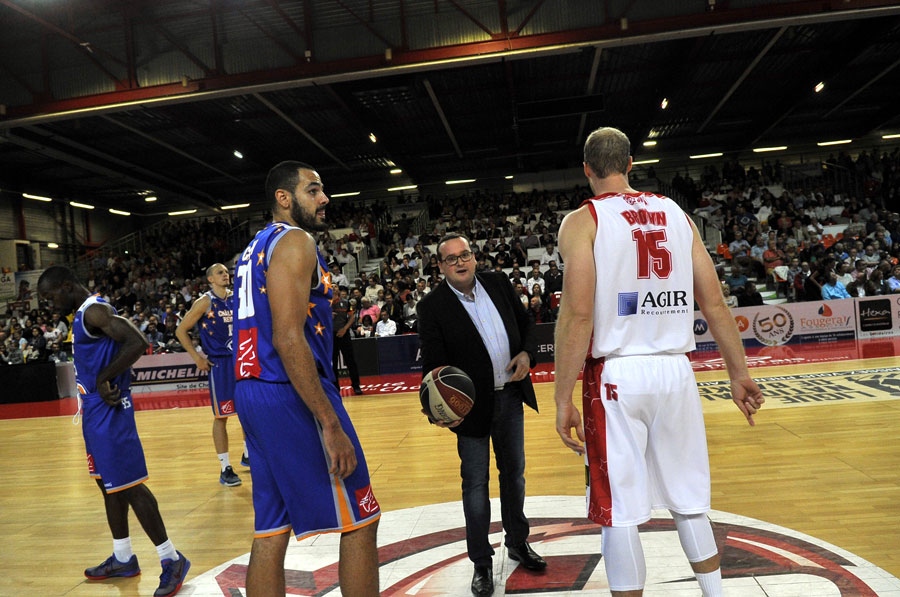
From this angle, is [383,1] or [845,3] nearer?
[845,3]

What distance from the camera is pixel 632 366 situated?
2.56 metres

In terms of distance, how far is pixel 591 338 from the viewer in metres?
2.66

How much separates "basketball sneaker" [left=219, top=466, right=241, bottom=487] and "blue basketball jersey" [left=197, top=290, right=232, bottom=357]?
1.08 m

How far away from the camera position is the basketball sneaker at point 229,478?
6234mm

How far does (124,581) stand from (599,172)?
12.0ft

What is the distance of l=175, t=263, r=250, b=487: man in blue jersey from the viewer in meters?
6.15

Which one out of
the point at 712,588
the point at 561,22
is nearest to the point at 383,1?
the point at 561,22

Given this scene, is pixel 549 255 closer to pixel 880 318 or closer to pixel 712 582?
pixel 880 318

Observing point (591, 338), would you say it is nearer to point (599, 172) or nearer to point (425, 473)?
point (599, 172)

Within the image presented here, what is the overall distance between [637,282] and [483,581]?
179 centimetres

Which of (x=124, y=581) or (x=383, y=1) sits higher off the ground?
(x=383, y=1)

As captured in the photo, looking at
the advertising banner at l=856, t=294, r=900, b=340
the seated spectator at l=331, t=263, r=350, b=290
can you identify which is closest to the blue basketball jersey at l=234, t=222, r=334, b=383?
the advertising banner at l=856, t=294, r=900, b=340

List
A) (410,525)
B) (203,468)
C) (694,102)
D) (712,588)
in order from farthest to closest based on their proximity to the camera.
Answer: (694,102) → (203,468) → (410,525) → (712,588)

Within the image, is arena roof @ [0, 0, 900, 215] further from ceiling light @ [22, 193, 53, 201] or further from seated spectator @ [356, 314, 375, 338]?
seated spectator @ [356, 314, 375, 338]
